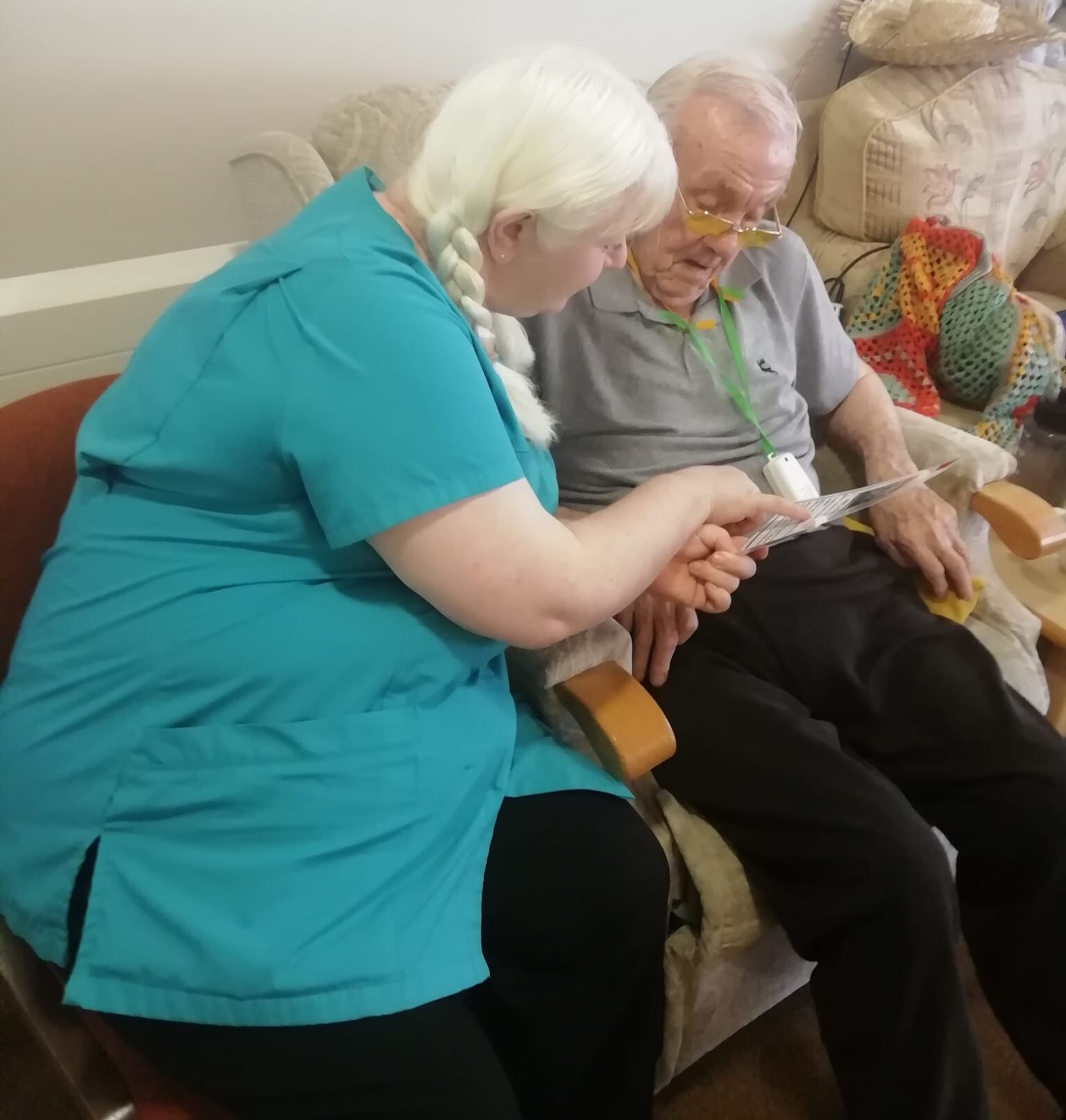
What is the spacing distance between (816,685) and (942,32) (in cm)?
155

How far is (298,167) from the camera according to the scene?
127 cm

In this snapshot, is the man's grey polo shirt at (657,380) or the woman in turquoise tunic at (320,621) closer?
the woman in turquoise tunic at (320,621)

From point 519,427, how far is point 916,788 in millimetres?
720

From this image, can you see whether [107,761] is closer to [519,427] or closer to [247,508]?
[247,508]

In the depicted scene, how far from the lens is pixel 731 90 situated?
1.20m

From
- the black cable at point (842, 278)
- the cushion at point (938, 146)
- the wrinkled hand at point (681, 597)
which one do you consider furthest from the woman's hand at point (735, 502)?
the cushion at point (938, 146)

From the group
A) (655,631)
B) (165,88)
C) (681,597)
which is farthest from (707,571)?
(165,88)

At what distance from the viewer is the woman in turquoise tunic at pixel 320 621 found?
766 millimetres

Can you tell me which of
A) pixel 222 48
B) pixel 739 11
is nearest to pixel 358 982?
pixel 222 48

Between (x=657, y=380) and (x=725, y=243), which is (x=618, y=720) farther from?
(x=725, y=243)

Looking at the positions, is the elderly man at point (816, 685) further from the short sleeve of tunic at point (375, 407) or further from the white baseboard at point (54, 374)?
the white baseboard at point (54, 374)

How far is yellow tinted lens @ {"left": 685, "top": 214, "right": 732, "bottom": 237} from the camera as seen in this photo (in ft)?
3.88

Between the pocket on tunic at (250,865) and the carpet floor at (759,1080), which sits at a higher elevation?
the pocket on tunic at (250,865)

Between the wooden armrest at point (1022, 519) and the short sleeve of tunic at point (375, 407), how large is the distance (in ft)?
3.00
